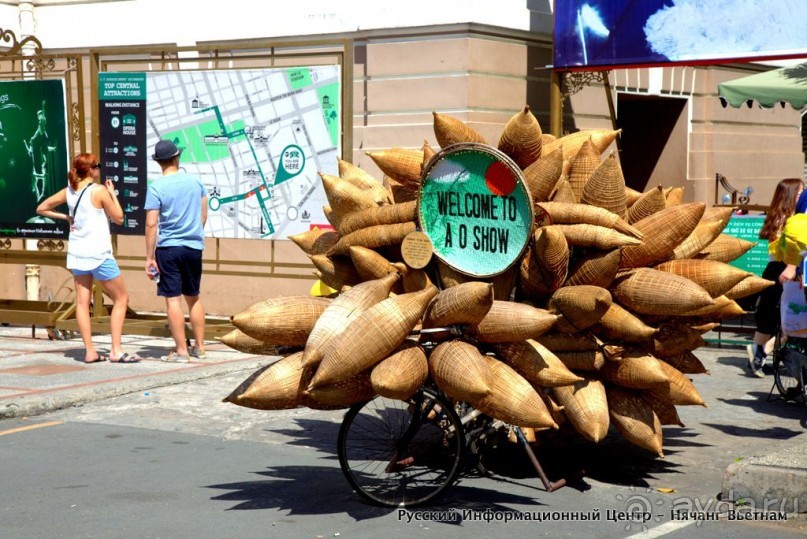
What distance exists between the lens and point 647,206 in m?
7.37

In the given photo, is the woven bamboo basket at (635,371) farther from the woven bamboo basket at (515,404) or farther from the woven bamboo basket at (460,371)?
the woven bamboo basket at (460,371)

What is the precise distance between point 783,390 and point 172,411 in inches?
193

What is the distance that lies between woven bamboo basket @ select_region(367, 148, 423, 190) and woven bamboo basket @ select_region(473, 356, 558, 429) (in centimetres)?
160

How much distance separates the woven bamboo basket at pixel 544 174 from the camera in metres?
7.04

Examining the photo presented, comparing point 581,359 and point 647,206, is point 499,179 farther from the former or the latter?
point 581,359

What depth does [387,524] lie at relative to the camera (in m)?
6.45

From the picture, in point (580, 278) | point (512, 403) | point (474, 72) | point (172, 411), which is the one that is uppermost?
point (474, 72)

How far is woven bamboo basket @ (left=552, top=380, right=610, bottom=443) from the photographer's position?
682cm

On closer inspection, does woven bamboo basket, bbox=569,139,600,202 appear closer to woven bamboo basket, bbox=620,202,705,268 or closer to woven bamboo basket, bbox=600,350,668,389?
woven bamboo basket, bbox=620,202,705,268

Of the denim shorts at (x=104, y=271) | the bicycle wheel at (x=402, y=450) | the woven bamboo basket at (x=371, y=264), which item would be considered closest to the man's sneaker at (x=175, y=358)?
the denim shorts at (x=104, y=271)

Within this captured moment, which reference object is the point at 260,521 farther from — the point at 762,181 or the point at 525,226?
the point at 762,181

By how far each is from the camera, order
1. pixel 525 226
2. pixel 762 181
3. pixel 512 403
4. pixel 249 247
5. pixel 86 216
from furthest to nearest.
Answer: pixel 762 181
pixel 249 247
pixel 86 216
pixel 525 226
pixel 512 403

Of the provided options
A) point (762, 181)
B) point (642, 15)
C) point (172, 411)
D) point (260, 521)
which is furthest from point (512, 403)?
point (762, 181)

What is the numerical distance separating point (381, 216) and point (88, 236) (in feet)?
16.7
